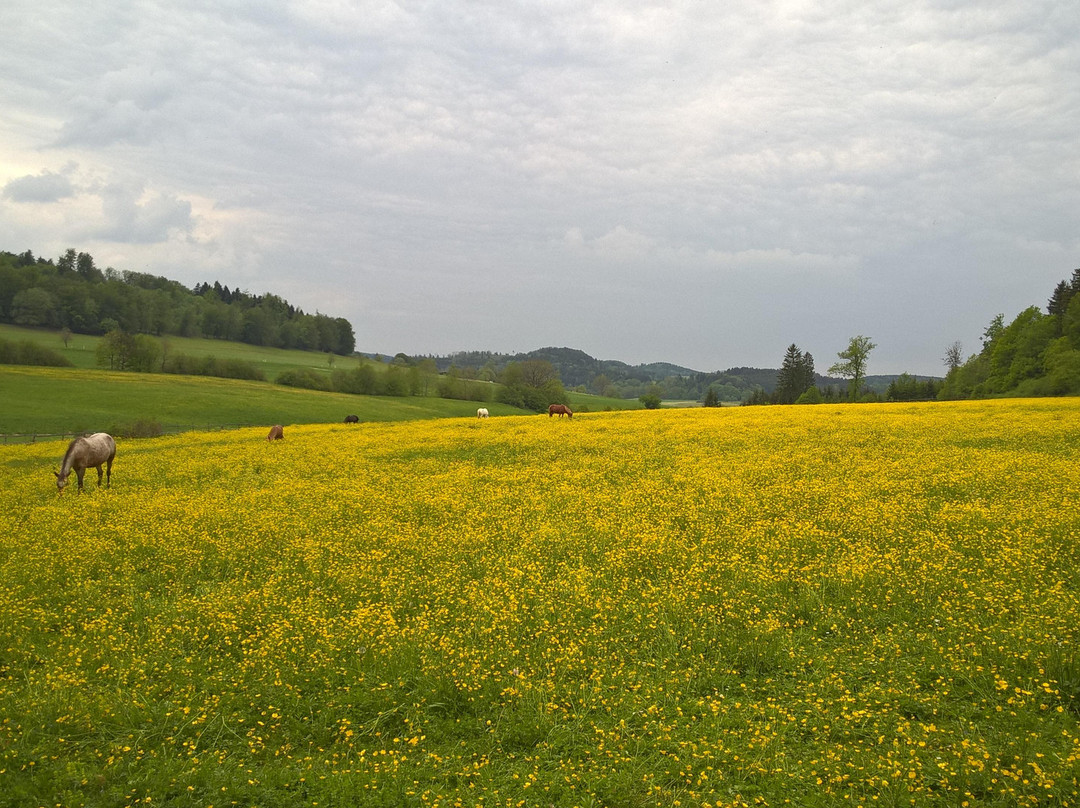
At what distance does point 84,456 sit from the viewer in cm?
2017

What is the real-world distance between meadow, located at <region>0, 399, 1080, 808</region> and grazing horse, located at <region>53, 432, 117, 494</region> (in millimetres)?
3265

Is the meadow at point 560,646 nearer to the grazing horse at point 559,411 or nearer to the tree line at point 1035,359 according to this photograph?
the grazing horse at point 559,411

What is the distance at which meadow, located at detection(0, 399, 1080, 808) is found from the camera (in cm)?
598

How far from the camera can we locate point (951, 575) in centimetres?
992

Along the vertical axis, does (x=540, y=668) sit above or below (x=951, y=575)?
below

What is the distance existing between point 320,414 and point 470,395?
130 feet

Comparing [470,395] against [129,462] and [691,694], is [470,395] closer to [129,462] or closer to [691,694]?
Result: [129,462]

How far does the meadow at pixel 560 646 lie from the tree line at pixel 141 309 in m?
108

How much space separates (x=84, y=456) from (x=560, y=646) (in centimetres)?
2009

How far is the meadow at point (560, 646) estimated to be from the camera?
598 cm

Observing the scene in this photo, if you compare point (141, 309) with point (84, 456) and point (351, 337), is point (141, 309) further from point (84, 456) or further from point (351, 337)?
point (84, 456)

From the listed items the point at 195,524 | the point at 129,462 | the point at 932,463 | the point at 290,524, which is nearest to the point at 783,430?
the point at 932,463

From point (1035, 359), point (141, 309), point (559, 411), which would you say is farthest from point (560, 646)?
point (141, 309)

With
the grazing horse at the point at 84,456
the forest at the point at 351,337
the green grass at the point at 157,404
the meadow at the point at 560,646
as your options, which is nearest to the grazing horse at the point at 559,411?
the meadow at the point at 560,646
